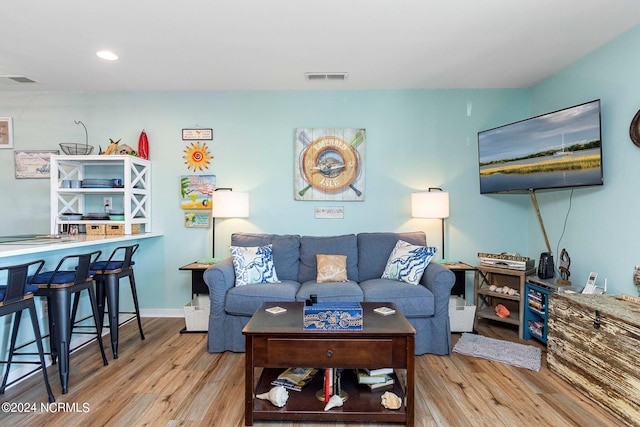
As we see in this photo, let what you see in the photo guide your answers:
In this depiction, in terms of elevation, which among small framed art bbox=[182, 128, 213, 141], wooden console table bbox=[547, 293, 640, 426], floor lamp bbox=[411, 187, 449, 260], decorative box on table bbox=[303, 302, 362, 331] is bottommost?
wooden console table bbox=[547, 293, 640, 426]

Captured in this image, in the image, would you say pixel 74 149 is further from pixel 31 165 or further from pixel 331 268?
pixel 331 268

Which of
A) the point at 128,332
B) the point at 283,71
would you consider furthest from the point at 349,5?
the point at 128,332

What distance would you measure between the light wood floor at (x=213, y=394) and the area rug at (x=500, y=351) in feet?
0.24

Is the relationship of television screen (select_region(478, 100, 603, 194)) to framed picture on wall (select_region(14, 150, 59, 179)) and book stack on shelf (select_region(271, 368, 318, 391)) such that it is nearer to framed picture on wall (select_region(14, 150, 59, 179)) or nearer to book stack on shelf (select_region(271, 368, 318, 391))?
book stack on shelf (select_region(271, 368, 318, 391))

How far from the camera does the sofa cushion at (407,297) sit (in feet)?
8.63

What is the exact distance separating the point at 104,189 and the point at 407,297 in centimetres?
313

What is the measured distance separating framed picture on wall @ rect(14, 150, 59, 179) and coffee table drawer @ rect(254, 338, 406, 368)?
357 centimetres

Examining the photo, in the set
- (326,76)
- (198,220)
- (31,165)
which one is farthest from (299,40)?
(31,165)

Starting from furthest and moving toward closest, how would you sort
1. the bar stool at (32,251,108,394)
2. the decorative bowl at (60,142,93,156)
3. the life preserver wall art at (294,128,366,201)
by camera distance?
the life preserver wall art at (294,128,366,201)
the decorative bowl at (60,142,93,156)
the bar stool at (32,251,108,394)

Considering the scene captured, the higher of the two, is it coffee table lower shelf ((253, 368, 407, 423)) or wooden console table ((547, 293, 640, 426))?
wooden console table ((547, 293, 640, 426))

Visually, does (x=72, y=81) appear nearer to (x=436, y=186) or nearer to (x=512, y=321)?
(x=436, y=186)

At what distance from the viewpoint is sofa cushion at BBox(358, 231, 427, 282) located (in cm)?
321

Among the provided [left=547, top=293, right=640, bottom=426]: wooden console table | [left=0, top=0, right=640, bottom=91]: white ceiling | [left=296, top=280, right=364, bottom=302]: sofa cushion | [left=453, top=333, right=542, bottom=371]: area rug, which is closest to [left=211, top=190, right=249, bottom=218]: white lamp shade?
[left=296, top=280, right=364, bottom=302]: sofa cushion

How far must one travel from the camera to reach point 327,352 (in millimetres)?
1765
